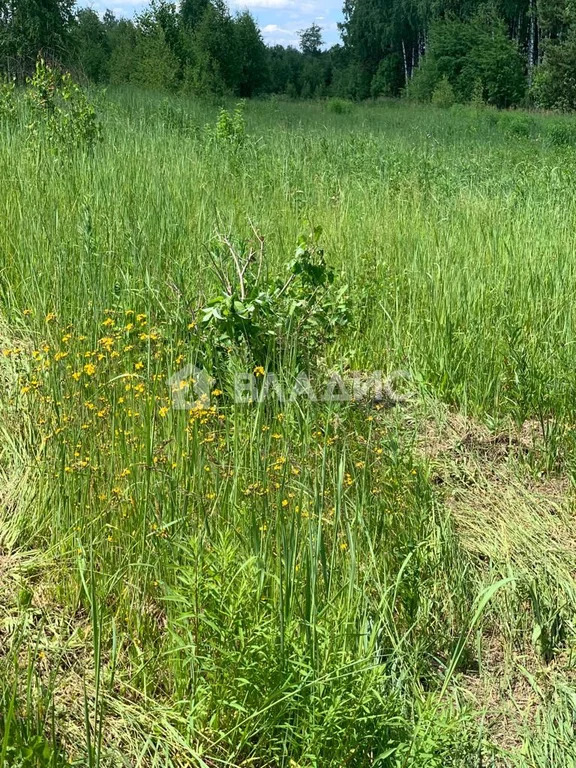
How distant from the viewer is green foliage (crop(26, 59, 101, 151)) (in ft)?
18.0

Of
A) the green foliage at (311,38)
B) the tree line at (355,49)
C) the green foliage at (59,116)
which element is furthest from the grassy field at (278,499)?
the green foliage at (311,38)

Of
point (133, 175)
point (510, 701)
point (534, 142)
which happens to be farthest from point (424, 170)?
point (534, 142)

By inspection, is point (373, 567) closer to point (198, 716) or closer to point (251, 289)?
point (198, 716)

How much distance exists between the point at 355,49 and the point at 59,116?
214ft

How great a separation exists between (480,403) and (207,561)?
2.02 metres

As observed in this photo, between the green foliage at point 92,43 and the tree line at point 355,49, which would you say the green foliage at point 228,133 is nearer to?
the tree line at point 355,49

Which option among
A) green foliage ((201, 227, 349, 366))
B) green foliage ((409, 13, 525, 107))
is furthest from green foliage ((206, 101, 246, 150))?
green foliage ((409, 13, 525, 107))

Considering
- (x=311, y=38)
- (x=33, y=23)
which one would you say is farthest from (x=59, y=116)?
(x=311, y=38)

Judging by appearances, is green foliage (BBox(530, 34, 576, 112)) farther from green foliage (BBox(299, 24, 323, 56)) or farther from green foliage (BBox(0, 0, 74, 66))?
green foliage (BBox(299, 24, 323, 56))

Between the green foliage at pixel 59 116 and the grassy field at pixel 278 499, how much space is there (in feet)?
2.56

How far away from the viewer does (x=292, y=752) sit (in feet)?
5.26

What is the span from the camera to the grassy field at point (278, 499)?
1.60m

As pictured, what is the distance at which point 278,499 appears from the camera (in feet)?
5.97

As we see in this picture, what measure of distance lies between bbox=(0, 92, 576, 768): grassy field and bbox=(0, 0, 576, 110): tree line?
8384 millimetres
